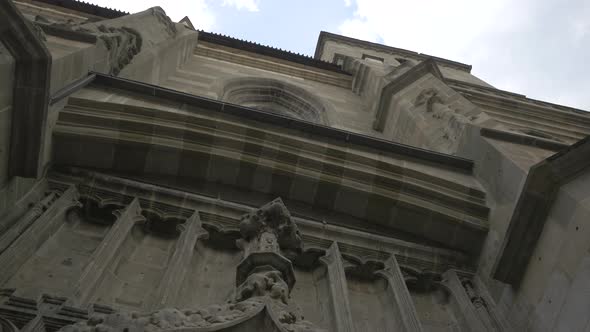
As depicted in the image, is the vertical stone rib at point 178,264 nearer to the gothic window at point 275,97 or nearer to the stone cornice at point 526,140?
the stone cornice at point 526,140

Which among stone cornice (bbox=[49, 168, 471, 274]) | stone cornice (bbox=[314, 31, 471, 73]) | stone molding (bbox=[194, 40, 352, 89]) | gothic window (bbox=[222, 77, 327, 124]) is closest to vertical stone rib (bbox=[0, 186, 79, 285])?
stone cornice (bbox=[49, 168, 471, 274])

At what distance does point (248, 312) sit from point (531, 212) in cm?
307

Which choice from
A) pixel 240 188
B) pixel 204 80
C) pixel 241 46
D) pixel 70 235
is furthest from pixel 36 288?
pixel 241 46

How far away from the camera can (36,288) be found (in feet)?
13.9

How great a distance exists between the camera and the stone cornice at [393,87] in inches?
473

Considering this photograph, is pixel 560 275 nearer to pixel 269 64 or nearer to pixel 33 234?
pixel 33 234

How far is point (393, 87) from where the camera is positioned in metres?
12.0

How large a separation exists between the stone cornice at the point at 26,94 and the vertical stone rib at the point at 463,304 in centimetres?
403

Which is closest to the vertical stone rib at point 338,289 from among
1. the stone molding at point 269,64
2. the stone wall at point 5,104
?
the stone wall at point 5,104

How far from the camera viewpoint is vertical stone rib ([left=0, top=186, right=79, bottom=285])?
4273mm

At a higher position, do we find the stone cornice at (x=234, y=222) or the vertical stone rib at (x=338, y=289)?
the stone cornice at (x=234, y=222)

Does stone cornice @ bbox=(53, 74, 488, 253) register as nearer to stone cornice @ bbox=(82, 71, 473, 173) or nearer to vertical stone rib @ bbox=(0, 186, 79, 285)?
stone cornice @ bbox=(82, 71, 473, 173)

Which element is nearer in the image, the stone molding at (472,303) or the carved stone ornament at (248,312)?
the carved stone ornament at (248,312)

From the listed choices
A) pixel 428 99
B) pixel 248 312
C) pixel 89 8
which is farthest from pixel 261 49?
pixel 248 312
